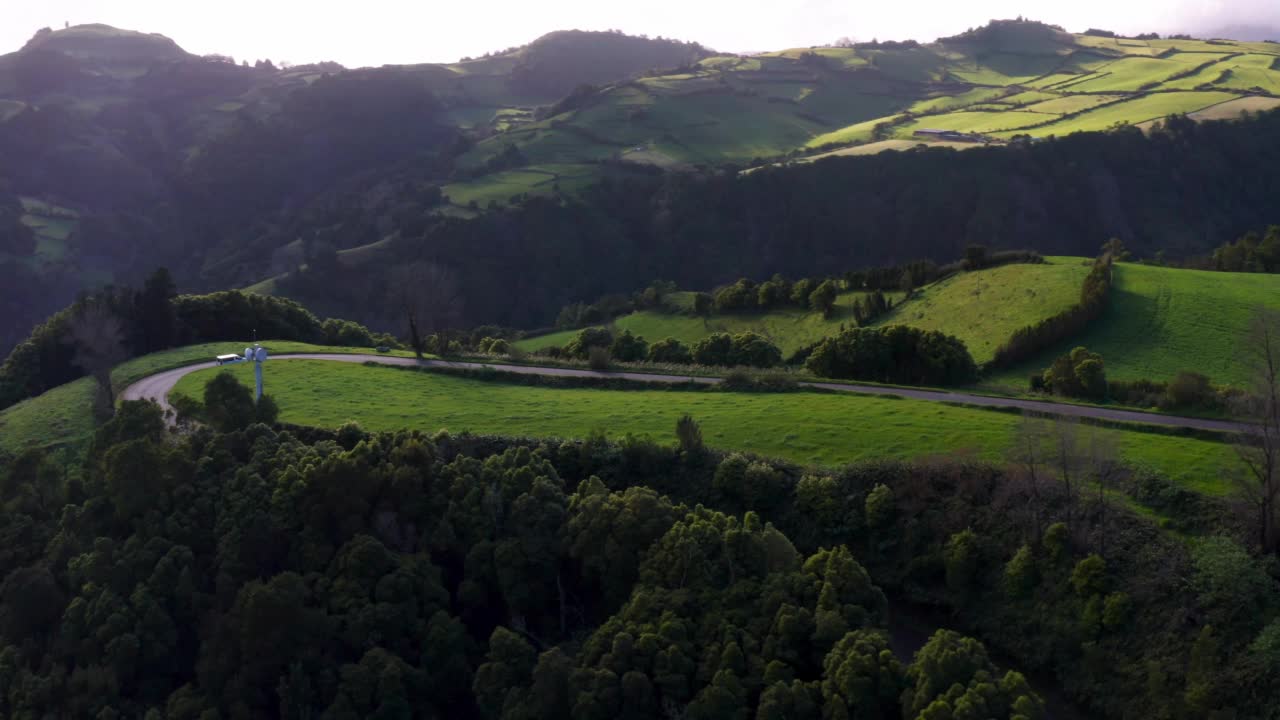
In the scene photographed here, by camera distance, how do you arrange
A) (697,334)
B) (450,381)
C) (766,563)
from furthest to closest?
(697,334) → (450,381) → (766,563)

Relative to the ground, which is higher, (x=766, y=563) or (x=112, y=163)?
(x=112, y=163)

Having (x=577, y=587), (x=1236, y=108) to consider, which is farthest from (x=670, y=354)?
(x=1236, y=108)

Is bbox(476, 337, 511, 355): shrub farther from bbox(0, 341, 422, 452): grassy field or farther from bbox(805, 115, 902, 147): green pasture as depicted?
bbox(805, 115, 902, 147): green pasture

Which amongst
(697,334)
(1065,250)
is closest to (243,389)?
(697,334)

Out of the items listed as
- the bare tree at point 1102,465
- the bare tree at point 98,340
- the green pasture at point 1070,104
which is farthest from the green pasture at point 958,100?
the bare tree at point 1102,465

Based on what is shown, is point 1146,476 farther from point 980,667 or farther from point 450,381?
point 450,381

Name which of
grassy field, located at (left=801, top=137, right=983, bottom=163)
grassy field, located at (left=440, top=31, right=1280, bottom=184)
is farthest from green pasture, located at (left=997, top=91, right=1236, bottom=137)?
grassy field, located at (left=801, top=137, right=983, bottom=163)
